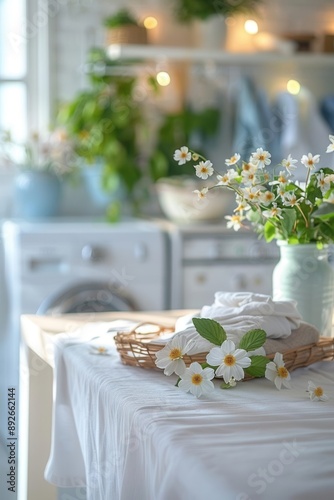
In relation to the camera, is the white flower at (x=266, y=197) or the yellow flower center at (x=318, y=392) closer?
the yellow flower center at (x=318, y=392)

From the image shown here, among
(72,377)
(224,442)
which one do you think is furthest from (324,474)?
(72,377)

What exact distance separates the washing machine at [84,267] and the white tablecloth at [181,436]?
6.34 feet

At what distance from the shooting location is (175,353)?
1.79 metres

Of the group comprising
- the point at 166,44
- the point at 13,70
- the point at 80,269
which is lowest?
the point at 80,269

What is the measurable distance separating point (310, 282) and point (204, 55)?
2577 millimetres

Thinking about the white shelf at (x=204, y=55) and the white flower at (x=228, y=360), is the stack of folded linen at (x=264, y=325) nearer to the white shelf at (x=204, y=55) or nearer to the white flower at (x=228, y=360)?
the white flower at (x=228, y=360)

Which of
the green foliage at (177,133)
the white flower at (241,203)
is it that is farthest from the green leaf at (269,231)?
the green foliage at (177,133)

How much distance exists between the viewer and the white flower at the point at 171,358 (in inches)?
70.2

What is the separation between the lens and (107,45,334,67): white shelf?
4480 millimetres

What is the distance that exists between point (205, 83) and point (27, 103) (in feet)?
2.94

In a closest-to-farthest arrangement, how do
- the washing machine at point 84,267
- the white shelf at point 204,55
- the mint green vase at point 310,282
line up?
the mint green vase at point 310,282, the washing machine at point 84,267, the white shelf at point 204,55

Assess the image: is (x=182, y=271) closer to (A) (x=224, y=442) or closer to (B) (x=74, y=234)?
(B) (x=74, y=234)

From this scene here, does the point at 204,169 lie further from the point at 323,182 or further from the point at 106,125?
the point at 106,125

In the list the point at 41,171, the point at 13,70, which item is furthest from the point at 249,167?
the point at 13,70
